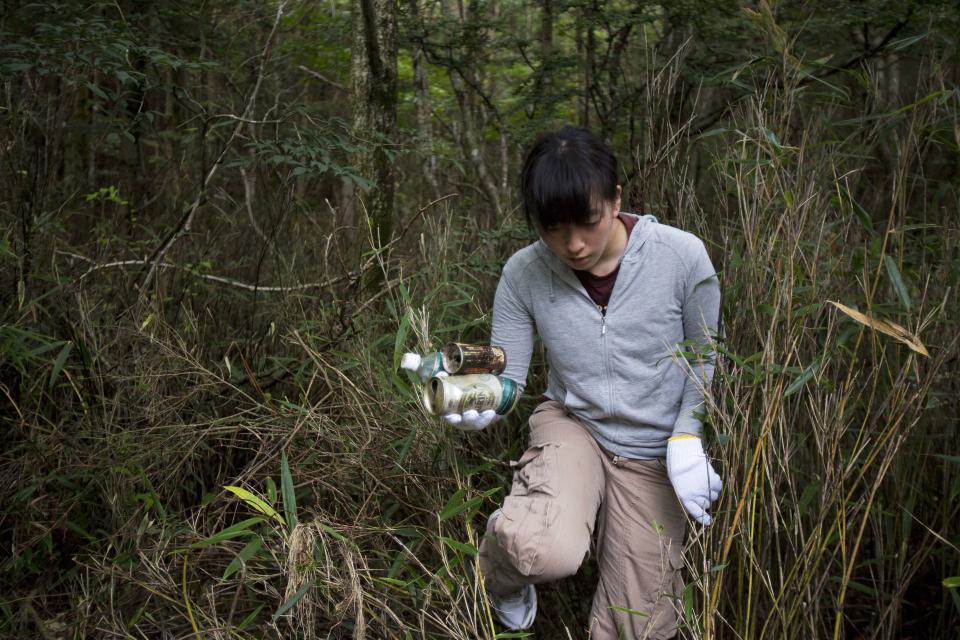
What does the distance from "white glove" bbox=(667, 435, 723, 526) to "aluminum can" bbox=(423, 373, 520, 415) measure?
41 centimetres

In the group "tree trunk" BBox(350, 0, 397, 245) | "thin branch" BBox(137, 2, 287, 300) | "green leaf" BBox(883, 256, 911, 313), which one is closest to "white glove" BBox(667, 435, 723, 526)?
"green leaf" BBox(883, 256, 911, 313)

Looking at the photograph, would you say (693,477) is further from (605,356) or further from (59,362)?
(59,362)

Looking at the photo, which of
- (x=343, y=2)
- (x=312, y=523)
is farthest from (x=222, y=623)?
(x=343, y=2)

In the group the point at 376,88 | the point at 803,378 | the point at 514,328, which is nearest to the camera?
the point at 803,378

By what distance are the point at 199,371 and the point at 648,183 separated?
158 centimetres

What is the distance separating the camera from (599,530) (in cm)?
197

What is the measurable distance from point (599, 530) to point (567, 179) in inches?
35.8

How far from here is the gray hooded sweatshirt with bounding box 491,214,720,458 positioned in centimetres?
188

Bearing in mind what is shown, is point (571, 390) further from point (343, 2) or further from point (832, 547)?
point (343, 2)

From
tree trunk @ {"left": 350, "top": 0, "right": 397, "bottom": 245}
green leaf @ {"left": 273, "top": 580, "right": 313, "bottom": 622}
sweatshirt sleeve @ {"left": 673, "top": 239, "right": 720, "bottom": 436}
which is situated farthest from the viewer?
tree trunk @ {"left": 350, "top": 0, "right": 397, "bottom": 245}

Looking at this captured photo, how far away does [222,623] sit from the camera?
1.86m

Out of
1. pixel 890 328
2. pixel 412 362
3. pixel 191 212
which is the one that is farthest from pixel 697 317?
pixel 191 212

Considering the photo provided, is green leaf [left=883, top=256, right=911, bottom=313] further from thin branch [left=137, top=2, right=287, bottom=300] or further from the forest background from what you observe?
thin branch [left=137, top=2, right=287, bottom=300]

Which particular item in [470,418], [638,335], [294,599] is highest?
[638,335]
